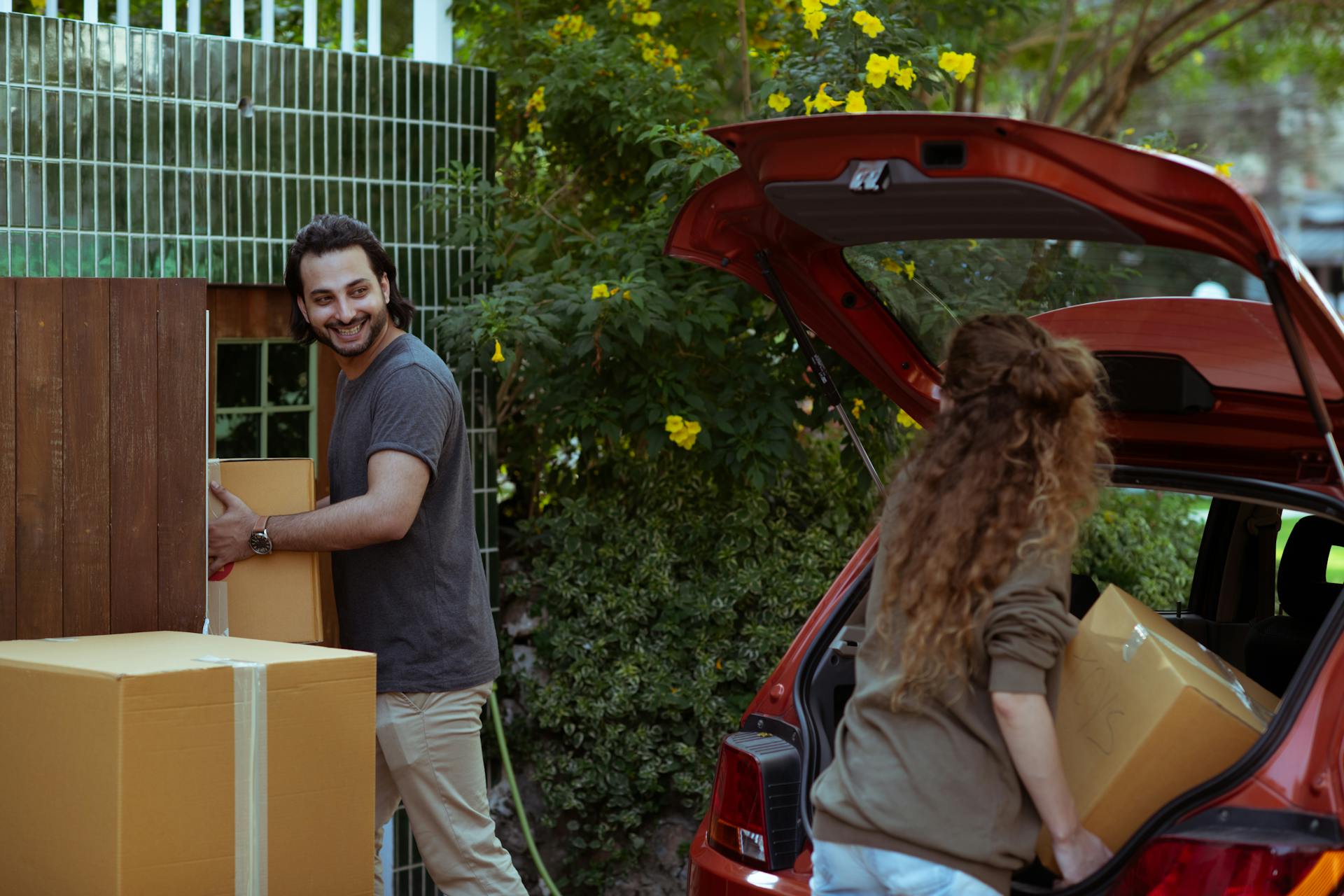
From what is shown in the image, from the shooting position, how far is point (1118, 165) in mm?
2240

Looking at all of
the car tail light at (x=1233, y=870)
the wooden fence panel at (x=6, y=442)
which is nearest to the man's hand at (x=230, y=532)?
the wooden fence panel at (x=6, y=442)

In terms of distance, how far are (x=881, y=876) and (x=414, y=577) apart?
1.47 m

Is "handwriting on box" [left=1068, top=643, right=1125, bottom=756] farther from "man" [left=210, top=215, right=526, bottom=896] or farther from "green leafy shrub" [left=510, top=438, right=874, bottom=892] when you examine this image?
"green leafy shrub" [left=510, top=438, right=874, bottom=892]

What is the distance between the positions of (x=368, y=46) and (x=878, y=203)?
8.78 feet

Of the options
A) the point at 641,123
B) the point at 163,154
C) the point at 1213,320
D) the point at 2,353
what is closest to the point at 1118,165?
the point at 1213,320

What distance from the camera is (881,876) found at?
2.19m

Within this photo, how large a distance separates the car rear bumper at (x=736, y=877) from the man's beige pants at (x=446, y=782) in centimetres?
68

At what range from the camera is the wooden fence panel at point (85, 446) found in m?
2.85

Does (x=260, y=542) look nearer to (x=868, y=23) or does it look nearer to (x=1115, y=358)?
(x=1115, y=358)

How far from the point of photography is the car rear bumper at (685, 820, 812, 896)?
266cm

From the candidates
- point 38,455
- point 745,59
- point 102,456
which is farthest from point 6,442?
point 745,59

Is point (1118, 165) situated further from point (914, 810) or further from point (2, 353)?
point (2, 353)

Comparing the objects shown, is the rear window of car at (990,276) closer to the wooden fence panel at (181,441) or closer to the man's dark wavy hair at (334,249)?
the man's dark wavy hair at (334,249)

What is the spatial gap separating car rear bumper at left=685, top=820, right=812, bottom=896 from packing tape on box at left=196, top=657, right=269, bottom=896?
846 millimetres
